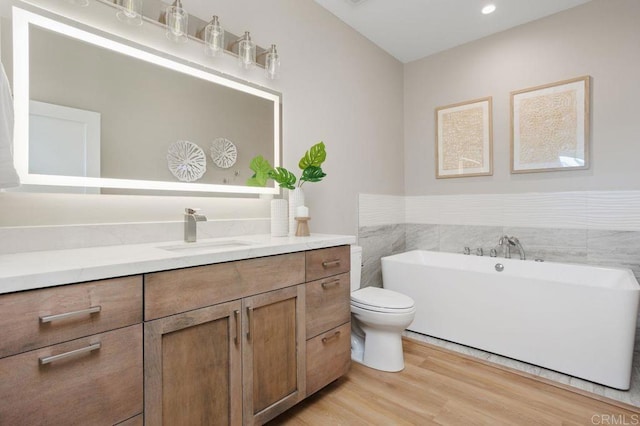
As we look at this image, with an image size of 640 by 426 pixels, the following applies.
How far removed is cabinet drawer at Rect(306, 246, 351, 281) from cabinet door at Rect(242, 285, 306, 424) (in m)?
0.12

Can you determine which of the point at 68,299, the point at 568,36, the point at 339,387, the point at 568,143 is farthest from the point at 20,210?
the point at 568,36

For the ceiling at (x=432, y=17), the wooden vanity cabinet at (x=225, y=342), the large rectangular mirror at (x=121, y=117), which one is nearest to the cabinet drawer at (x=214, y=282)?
the wooden vanity cabinet at (x=225, y=342)

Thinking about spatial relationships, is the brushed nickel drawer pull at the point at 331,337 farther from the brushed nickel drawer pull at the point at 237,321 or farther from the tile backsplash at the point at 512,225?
the tile backsplash at the point at 512,225

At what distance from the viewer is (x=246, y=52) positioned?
6.24 feet

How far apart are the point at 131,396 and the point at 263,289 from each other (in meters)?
0.58

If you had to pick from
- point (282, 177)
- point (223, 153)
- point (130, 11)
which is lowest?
point (282, 177)

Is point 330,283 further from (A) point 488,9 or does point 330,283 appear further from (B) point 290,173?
(A) point 488,9

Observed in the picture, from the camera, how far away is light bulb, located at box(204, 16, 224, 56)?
1.72m

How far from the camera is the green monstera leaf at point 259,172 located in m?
2.01

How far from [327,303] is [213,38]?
1.60 meters

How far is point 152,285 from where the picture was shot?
1.06 m

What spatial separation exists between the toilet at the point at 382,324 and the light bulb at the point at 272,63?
1.59 m

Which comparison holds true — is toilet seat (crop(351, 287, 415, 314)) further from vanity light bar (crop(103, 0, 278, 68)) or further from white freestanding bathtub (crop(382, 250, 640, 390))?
vanity light bar (crop(103, 0, 278, 68))

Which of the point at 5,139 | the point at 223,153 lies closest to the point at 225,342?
the point at 5,139
